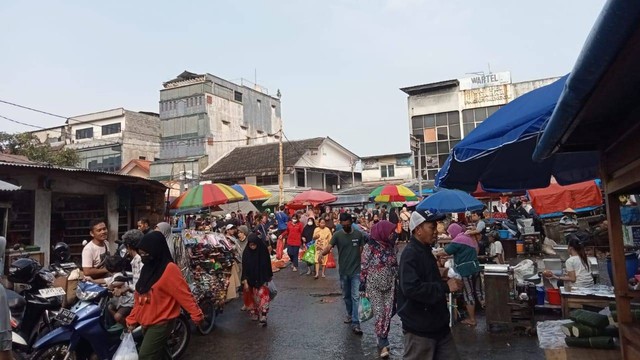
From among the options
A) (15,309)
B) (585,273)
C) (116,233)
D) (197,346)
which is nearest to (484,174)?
(585,273)

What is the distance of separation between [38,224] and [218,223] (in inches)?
268

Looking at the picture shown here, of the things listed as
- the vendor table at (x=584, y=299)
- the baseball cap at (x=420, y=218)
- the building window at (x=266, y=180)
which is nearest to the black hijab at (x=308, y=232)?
the vendor table at (x=584, y=299)

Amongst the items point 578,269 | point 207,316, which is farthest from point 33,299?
point 578,269

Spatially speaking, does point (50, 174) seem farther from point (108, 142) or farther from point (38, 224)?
point (108, 142)

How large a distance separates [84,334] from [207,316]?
2.64m

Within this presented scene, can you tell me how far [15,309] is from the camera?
192 inches

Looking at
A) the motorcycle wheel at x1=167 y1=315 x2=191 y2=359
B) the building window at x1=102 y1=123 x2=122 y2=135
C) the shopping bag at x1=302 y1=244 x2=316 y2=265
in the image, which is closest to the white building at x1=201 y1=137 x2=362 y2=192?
the building window at x1=102 y1=123 x2=122 y2=135

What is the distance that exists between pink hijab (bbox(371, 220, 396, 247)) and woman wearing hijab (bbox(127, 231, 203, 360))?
258 cm

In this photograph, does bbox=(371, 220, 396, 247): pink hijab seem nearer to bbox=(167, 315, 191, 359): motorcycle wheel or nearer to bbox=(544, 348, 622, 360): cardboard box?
bbox=(544, 348, 622, 360): cardboard box

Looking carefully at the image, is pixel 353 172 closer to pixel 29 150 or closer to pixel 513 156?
pixel 29 150

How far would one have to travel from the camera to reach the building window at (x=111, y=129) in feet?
136

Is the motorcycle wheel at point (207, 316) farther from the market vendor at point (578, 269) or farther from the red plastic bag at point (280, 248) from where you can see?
the red plastic bag at point (280, 248)

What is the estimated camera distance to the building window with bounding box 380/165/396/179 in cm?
3681

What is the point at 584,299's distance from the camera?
5.62m
